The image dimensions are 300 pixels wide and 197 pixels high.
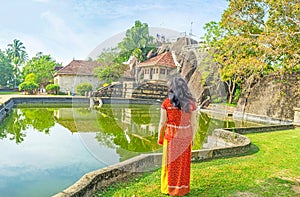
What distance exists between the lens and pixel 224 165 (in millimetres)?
4430

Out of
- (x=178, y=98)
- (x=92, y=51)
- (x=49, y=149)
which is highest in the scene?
(x=92, y=51)

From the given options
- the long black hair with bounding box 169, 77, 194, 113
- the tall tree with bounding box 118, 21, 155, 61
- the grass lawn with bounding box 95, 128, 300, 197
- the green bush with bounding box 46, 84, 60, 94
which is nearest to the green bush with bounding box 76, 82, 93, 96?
the green bush with bounding box 46, 84, 60, 94

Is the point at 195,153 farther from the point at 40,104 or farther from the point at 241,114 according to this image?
the point at 40,104

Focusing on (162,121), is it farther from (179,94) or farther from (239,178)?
(239,178)

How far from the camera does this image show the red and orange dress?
2.94m

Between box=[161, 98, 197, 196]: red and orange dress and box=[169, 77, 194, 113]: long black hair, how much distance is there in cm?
5

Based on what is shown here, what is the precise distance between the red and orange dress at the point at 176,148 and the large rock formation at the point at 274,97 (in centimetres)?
1102

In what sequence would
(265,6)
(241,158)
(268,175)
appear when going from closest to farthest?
(268,175) < (241,158) < (265,6)

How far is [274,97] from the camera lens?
45.9 ft

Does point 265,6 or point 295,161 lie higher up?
point 265,6

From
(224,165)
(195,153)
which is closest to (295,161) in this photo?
(224,165)

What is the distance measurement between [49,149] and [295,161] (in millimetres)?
5863

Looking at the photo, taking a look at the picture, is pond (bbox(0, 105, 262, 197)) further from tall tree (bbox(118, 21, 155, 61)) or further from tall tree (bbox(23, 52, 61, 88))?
tall tree (bbox(23, 52, 61, 88))

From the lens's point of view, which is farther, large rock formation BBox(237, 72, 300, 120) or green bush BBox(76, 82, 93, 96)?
green bush BBox(76, 82, 93, 96)
